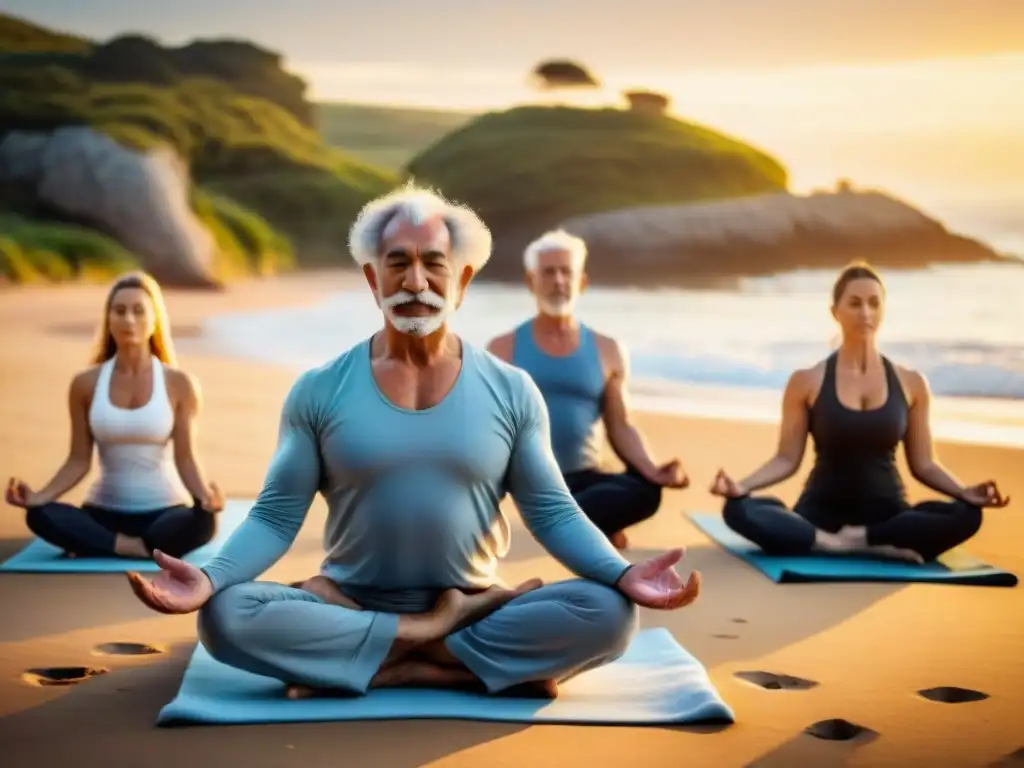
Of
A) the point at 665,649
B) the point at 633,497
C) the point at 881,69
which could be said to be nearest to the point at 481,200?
the point at 881,69

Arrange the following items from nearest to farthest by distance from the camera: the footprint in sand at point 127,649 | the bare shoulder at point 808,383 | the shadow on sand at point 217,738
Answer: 1. the shadow on sand at point 217,738
2. the footprint in sand at point 127,649
3. the bare shoulder at point 808,383

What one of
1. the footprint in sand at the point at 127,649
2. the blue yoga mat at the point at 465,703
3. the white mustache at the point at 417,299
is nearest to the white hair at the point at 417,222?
the white mustache at the point at 417,299

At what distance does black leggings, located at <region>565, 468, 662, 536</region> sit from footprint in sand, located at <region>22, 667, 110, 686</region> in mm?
2024

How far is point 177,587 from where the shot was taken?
3.21 m

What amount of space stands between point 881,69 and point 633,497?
1735 centimetres

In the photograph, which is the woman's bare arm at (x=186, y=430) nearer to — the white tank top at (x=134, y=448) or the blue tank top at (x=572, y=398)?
the white tank top at (x=134, y=448)

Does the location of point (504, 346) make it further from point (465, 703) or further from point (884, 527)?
point (465, 703)

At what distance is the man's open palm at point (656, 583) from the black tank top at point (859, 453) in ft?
6.29

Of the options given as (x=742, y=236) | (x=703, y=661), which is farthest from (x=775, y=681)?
(x=742, y=236)

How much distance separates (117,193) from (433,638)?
730 inches

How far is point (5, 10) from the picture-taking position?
64.6 feet

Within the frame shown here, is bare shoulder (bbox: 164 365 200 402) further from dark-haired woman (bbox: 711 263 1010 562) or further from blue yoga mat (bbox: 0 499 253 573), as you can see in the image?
dark-haired woman (bbox: 711 263 1010 562)

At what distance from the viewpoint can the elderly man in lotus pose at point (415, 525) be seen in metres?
3.39

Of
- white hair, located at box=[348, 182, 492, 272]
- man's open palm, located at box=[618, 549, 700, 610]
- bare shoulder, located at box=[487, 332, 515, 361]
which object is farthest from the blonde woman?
man's open palm, located at box=[618, 549, 700, 610]
